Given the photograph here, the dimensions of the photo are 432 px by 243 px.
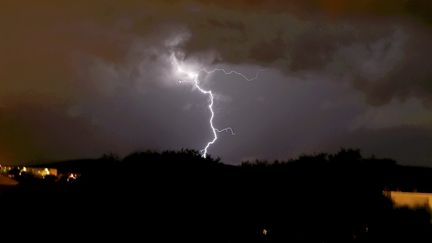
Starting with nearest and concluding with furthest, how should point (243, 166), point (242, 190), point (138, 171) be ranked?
point (138, 171), point (242, 190), point (243, 166)

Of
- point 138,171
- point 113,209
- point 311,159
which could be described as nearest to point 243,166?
point 311,159

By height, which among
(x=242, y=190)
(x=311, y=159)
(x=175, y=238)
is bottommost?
(x=175, y=238)

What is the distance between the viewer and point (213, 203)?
24.1 m

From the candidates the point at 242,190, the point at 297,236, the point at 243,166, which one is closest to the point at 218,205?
the point at 242,190

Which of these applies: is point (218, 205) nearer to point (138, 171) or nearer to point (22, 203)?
point (138, 171)

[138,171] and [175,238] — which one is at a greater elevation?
[138,171]

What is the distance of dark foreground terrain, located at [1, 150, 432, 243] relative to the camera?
22.0 m

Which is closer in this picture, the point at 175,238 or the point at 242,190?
the point at 175,238

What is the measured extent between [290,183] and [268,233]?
2.89 m

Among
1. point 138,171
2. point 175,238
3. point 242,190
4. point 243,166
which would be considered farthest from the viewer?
point 243,166

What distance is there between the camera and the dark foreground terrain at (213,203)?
72.3 ft

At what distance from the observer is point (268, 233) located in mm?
25078

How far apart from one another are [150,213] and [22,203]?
15.0 feet

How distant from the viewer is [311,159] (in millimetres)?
29922
